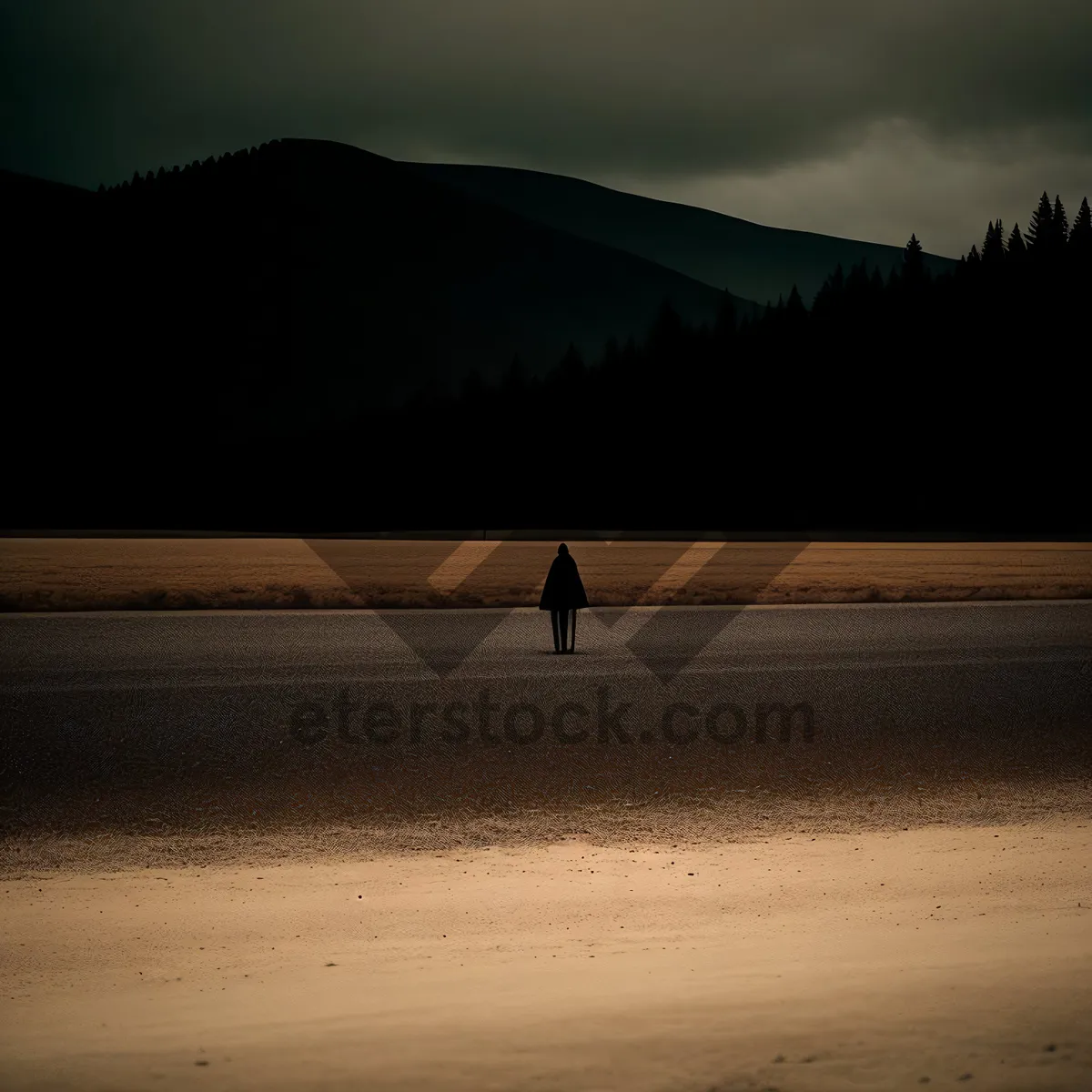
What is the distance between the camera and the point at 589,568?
46.4 m

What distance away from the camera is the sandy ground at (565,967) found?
187 inches

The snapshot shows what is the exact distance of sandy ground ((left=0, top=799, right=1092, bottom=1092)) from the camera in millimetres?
4738

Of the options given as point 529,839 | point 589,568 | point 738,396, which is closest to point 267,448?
point 738,396

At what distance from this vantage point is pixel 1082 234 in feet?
354

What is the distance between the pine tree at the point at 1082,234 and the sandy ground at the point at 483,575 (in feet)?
158

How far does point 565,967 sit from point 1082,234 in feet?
378

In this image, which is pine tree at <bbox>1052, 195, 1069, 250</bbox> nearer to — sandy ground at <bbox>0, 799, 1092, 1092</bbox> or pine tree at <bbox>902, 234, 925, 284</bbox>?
pine tree at <bbox>902, 234, 925, 284</bbox>

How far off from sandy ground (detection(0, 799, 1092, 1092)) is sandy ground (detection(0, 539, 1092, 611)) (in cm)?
2023

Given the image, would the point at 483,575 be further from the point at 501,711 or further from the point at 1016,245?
the point at 1016,245

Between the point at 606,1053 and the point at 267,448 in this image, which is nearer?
the point at 606,1053

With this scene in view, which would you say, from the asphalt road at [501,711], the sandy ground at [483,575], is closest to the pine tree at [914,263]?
the sandy ground at [483,575]

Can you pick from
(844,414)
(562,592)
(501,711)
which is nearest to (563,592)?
(562,592)

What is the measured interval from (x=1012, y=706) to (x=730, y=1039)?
10177 millimetres

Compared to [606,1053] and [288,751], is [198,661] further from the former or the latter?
[606,1053]
